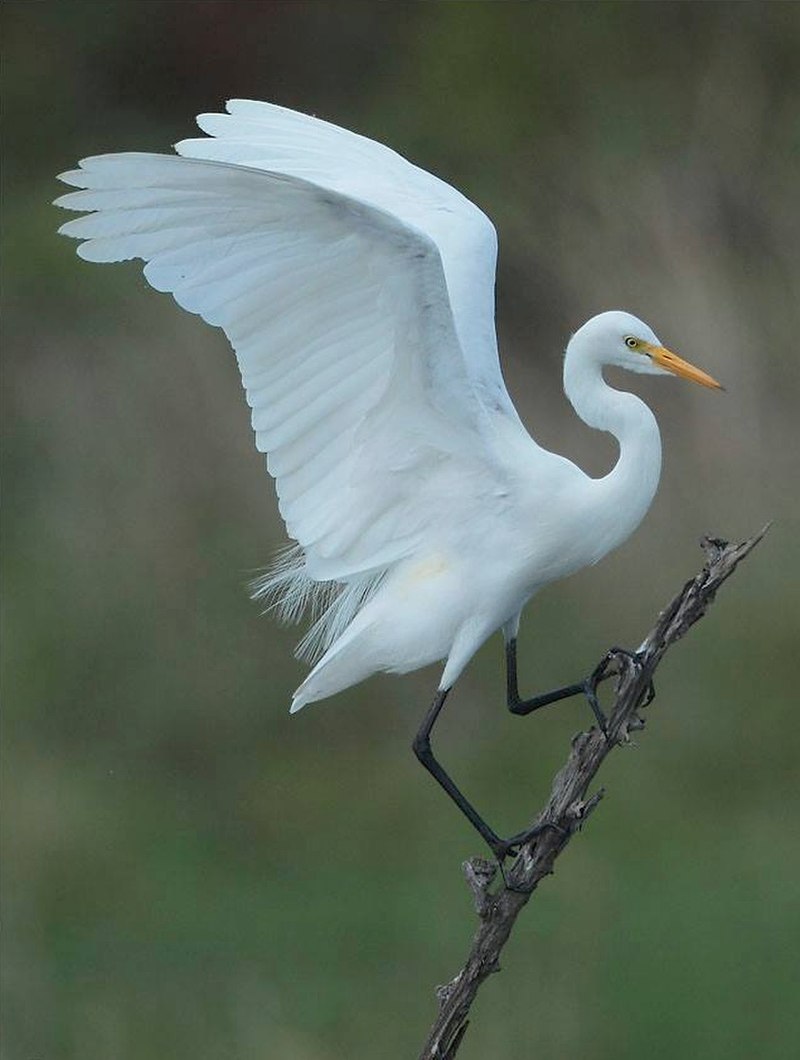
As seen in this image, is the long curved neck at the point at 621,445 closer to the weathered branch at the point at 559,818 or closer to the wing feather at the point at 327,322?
the wing feather at the point at 327,322

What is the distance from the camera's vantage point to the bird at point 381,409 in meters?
3.57

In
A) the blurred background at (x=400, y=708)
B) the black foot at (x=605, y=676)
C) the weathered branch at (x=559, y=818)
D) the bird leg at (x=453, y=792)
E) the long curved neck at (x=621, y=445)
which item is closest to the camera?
the weathered branch at (x=559, y=818)

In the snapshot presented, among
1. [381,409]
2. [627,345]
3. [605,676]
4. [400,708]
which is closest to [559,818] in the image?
[605,676]

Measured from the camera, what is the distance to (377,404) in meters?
3.87

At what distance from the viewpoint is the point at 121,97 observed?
11.0m

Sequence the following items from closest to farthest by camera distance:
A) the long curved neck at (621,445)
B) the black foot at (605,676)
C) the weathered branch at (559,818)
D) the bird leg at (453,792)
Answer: the weathered branch at (559,818)
the black foot at (605,676)
the bird leg at (453,792)
the long curved neck at (621,445)

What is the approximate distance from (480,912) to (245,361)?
3.14 feet

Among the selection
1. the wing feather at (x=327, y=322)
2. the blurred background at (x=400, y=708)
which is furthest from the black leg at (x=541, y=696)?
the blurred background at (x=400, y=708)

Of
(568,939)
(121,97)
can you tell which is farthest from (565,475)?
(121,97)

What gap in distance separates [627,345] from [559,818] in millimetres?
897

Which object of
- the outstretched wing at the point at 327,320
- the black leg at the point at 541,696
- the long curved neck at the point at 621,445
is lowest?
the black leg at the point at 541,696

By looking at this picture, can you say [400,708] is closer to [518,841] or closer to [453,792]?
[453,792]

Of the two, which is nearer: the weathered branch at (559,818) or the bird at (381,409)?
the weathered branch at (559,818)

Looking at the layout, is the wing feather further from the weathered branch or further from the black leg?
the weathered branch
